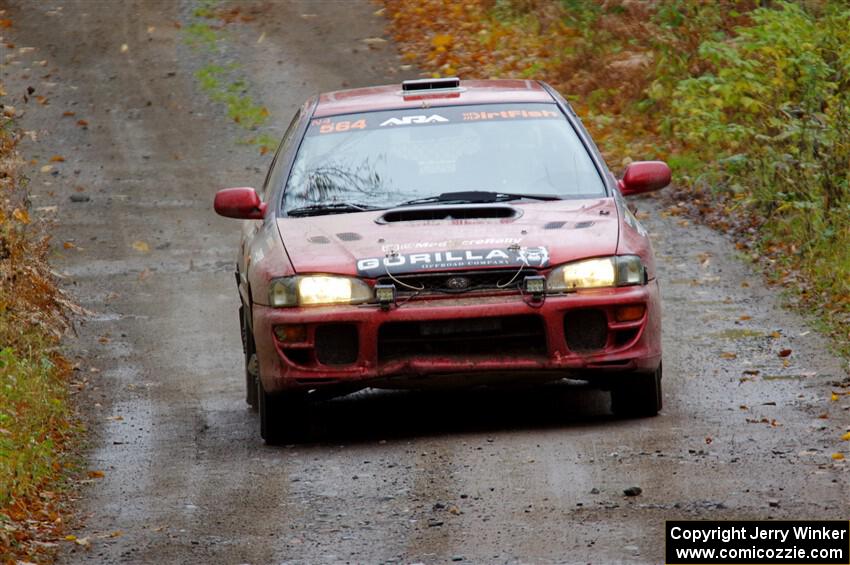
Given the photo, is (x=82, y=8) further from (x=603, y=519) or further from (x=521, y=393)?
(x=603, y=519)

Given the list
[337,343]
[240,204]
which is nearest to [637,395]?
[337,343]

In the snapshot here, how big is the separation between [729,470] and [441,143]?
9.56ft

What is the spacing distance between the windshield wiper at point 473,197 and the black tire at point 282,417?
1.20 metres

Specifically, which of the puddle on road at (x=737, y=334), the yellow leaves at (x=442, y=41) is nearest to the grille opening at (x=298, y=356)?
the puddle on road at (x=737, y=334)

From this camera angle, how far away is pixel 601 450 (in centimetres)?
753

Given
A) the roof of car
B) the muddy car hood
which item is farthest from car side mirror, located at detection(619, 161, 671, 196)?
the roof of car

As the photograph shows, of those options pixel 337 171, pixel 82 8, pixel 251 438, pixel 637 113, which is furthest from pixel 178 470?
pixel 82 8

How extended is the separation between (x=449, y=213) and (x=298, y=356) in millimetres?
1116

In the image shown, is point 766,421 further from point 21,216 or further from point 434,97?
point 21,216

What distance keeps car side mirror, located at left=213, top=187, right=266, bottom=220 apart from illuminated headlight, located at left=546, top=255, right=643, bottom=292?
197 cm

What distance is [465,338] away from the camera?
789 centimetres

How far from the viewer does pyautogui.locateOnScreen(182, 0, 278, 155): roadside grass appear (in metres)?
21.0

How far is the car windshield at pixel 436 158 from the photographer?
28.9ft

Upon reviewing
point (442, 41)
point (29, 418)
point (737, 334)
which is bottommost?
point (442, 41)
